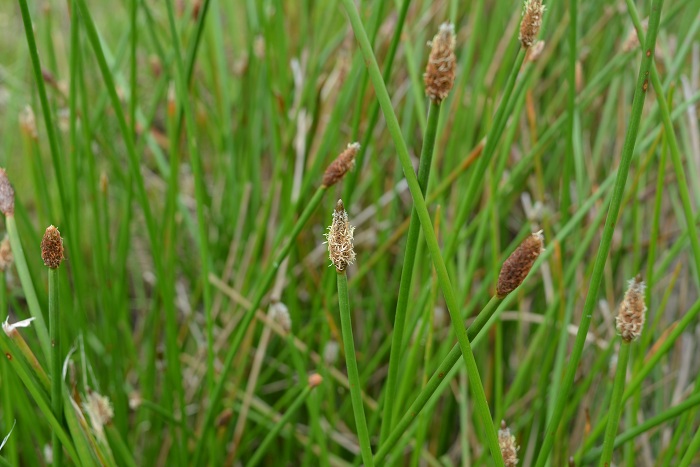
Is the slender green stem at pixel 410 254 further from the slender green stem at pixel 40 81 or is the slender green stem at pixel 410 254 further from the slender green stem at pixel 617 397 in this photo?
the slender green stem at pixel 40 81

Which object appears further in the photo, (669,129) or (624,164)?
(669,129)

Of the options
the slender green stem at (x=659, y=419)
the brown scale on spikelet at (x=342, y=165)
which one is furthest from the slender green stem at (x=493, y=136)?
the slender green stem at (x=659, y=419)

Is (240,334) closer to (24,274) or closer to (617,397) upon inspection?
(24,274)

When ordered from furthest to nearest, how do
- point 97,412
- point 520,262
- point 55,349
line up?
point 97,412, point 55,349, point 520,262

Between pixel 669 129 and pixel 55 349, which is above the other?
pixel 669 129

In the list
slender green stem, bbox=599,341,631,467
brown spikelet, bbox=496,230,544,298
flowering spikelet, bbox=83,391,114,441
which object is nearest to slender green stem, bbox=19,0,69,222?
flowering spikelet, bbox=83,391,114,441

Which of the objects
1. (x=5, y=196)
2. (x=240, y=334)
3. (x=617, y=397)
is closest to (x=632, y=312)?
(x=617, y=397)

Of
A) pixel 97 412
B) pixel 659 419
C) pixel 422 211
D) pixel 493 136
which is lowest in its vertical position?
pixel 97 412

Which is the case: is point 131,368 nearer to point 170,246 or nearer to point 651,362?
point 170,246
